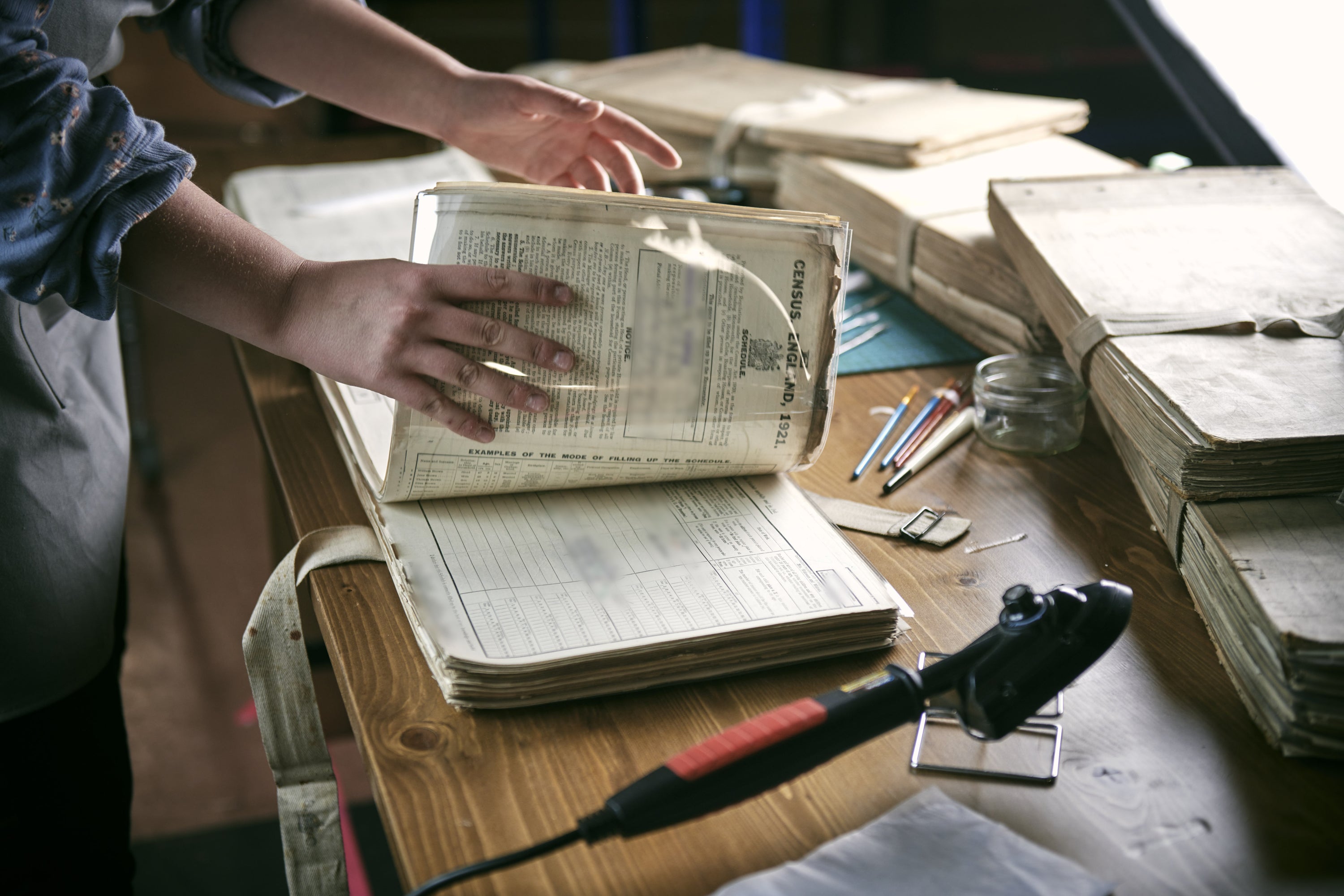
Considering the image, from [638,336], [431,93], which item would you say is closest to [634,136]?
[431,93]

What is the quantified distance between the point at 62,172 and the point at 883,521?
546 mm

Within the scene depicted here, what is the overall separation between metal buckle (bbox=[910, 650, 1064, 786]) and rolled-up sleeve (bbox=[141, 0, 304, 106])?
35.1 inches

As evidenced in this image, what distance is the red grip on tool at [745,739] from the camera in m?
0.45

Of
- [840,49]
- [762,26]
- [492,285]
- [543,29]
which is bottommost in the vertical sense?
[840,49]

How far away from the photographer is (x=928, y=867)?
45 centimetres

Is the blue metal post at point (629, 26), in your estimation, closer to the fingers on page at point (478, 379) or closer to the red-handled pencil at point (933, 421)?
the red-handled pencil at point (933, 421)

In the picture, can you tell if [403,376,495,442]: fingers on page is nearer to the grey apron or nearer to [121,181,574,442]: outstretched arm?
[121,181,574,442]: outstretched arm

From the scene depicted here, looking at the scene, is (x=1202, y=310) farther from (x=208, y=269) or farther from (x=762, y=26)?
(x=762, y=26)

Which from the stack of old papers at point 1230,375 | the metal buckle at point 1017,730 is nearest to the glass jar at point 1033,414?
the stack of old papers at point 1230,375

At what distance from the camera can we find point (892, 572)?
668mm

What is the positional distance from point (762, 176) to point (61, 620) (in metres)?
1.02

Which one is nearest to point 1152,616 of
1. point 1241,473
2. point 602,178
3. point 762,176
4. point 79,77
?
point 1241,473

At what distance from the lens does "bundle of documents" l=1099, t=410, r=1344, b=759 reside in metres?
0.49

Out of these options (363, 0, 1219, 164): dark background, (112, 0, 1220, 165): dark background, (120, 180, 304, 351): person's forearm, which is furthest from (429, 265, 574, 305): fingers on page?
(363, 0, 1219, 164): dark background
